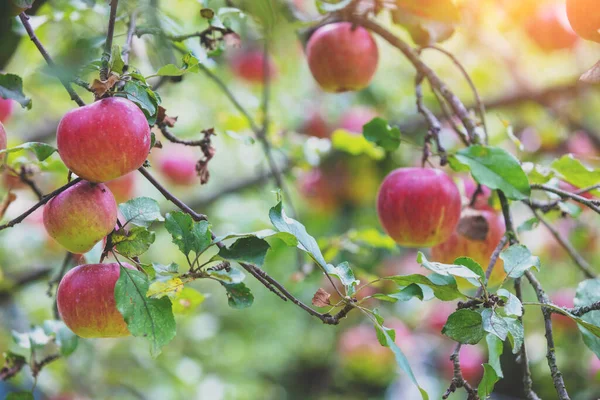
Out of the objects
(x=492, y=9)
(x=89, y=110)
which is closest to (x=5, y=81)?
(x=89, y=110)

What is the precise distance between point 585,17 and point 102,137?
620mm

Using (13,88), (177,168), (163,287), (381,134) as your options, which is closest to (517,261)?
(381,134)

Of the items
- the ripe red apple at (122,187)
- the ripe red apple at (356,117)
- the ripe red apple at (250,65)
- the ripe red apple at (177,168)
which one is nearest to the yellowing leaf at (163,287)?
the ripe red apple at (122,187)

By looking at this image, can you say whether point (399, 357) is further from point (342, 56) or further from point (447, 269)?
point (342, 56)

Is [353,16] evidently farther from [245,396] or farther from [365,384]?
[365,384]

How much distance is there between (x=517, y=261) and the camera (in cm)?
79

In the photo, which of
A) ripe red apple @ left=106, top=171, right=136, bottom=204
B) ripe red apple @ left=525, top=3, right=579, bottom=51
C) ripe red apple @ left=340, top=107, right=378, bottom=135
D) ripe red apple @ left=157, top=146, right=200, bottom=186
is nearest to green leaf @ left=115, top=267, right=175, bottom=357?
ripe red apple @ left=106, top=171, right=136, bottom=204

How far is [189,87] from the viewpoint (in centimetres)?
262

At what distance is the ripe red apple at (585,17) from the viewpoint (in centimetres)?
81

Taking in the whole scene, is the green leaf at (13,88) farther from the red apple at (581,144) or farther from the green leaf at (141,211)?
the red apple at (581,144)

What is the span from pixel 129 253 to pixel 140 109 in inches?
6.5

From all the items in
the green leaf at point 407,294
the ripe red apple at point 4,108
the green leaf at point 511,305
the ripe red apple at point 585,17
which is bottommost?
the ripe red apple at point 4,108

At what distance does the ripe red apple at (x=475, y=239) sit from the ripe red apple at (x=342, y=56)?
1.12 feet

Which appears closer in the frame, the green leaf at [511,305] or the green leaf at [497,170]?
the green leaf at [511,305]
